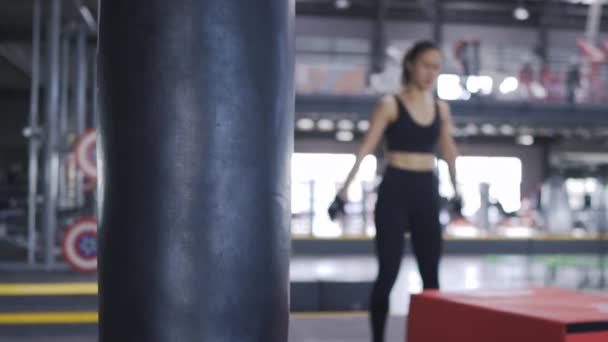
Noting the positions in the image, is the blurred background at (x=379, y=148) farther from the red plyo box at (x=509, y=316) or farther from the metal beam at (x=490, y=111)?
the red plyo box at (x=509, y=316)

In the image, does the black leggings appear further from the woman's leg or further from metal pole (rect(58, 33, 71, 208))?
metal pole (rect(58, 33, 71, 208))

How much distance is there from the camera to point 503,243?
11.2 m

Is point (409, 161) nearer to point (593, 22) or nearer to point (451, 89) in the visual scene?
point (593, 22)

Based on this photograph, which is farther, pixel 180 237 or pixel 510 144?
pixel 510 144

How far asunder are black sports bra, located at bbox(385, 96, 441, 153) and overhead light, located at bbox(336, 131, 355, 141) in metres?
18.9

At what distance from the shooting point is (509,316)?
1.75 metres

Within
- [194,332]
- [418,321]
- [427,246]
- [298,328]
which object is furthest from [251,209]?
[298,328]

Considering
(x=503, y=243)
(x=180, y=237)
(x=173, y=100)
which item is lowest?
(x=503, y=243)

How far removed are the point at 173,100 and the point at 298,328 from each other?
99.8 inches

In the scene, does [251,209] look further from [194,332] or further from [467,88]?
[467,88]

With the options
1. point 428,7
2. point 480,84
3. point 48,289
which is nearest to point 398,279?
point 48,289

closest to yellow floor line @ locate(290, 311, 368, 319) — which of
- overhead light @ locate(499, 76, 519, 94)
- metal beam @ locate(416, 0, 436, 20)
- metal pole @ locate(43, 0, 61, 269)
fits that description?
metal pole @ locate(43, 0, 61, 269)

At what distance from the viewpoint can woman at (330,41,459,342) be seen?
8.92 feet

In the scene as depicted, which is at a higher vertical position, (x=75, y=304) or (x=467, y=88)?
(x=467, y=88)
